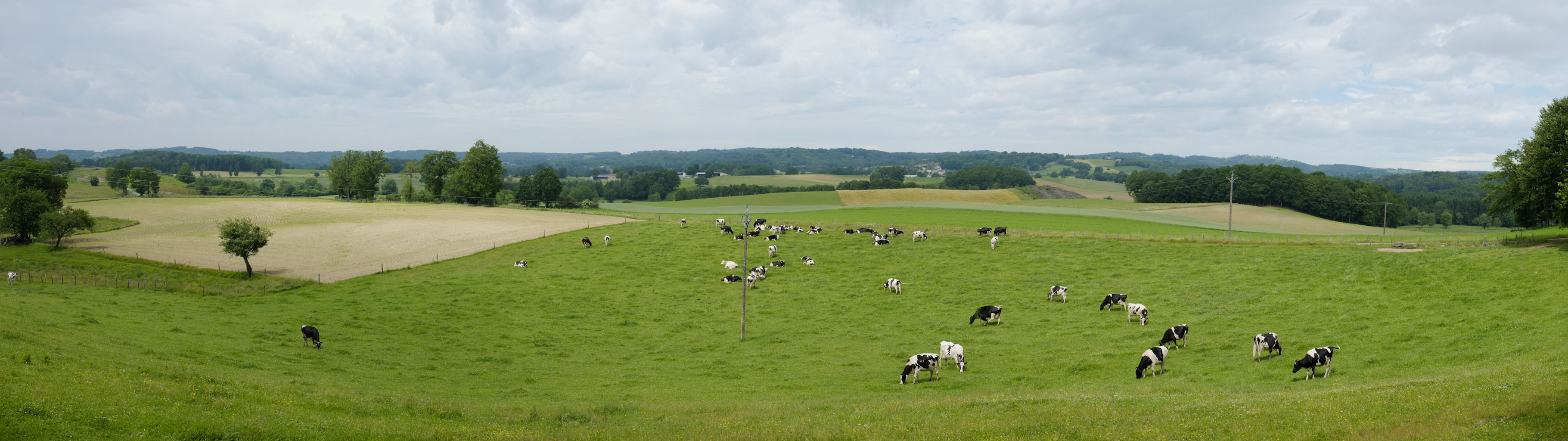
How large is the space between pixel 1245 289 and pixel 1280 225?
56111 mm

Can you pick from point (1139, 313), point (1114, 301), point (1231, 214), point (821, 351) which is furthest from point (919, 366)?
point (1231, 214)

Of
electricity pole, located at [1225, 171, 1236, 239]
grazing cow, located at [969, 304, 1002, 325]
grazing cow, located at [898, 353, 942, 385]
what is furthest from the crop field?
electricity pole, located at [1225, 171, 1236, 239]

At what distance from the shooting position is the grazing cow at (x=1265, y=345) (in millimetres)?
24859

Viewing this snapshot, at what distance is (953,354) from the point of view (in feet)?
84.8

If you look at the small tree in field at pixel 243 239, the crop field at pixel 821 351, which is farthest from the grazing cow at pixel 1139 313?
the small tree in field at pixel 243 239

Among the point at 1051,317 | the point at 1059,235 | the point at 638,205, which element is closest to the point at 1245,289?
the point at 1051,317

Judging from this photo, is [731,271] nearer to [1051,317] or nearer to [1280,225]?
[1051,317]

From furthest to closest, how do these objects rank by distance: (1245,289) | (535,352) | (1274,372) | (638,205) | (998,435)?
(638,205) < (1245,289) < (535,352) < (1274,372) < (998,435)

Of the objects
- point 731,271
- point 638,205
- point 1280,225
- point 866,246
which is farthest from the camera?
point 638,205

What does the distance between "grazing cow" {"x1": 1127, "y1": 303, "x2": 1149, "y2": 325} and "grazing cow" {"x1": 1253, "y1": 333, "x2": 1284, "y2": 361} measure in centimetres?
661

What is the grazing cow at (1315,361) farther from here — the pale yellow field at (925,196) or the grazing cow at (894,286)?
the pale yellow field at (925,196)

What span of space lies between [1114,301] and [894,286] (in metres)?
11.2

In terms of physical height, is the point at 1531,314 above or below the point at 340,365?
above

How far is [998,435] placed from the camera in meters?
14.9
